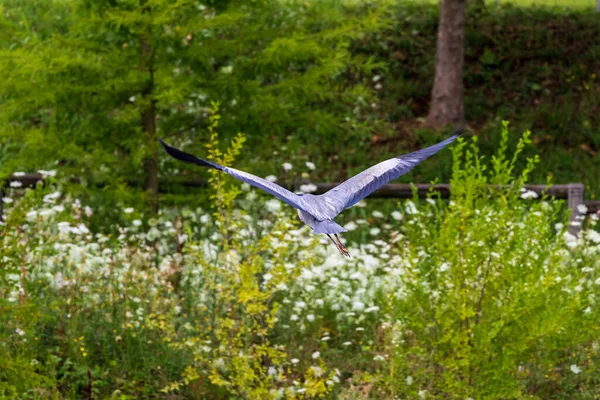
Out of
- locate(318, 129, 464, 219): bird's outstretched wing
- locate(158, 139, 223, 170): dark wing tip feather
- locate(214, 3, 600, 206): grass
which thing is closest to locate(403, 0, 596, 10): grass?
locate(214, 3, 600, 206): grass

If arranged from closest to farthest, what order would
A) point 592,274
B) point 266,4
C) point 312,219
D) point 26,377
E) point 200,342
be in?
point 312,219 < point 26,377 < point 200,342 < point 592,274 < point 266,4

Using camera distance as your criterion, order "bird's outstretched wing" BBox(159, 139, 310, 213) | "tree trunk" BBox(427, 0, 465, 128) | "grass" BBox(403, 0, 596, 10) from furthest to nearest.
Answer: "grass" BBox(403, 0, 596, 10) → "tree trunk" BBox(427, 0, 465, 128) → "bird's outstretched wing" BBox(159, 139, 310, 213)

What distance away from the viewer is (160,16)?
7.52m

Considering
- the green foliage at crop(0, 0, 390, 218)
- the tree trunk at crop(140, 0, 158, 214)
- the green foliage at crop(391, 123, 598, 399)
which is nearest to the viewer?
the green foliage at crop(391, 123, 598, 399)

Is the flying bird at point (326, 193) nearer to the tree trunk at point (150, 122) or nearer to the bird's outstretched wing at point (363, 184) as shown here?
the bird's outstretched wing at point (363, 184)

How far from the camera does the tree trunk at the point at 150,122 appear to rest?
318 inches

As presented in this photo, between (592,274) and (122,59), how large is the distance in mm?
4125

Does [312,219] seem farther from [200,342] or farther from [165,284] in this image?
[165,284]

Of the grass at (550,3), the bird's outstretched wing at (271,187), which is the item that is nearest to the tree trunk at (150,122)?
the bird's outstretched wing at (271,187)

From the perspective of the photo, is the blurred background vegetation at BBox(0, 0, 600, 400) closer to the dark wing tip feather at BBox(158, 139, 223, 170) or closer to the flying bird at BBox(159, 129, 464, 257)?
the flying bird at BBox(159, 129, 464, 257)

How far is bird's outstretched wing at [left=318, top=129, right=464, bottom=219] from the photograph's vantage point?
10.8ft

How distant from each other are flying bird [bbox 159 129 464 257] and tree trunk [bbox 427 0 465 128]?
1005 cm

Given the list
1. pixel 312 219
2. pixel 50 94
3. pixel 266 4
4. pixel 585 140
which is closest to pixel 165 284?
pixel 50 94

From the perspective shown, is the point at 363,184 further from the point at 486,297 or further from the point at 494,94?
the point at 494,94
